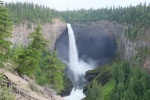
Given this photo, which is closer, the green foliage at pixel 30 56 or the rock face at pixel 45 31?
the green foliage at pixel 30 56

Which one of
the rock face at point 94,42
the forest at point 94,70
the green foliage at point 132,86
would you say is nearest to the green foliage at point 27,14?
the forest at point 94,70

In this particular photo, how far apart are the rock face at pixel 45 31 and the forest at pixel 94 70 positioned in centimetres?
240

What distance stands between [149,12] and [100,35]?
96.1 feet

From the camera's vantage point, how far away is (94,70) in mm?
99250

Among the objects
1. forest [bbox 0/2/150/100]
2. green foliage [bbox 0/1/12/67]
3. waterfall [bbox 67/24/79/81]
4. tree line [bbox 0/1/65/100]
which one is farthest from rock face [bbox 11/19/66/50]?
green foliage [bbox 0/1/12/67]

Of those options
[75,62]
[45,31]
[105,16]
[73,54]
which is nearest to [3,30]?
[75,62]

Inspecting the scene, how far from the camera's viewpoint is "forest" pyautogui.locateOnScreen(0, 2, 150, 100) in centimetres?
3369

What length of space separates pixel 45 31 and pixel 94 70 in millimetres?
31858

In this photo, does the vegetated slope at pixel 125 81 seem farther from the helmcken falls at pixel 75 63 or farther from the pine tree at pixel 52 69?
the pine tree at pixel 52 69

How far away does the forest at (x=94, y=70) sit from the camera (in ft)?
111

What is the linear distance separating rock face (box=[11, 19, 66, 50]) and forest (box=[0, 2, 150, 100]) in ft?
7.89

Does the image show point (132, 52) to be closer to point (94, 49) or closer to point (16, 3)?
point (94, 49)

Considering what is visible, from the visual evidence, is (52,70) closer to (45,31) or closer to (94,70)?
(94,70)

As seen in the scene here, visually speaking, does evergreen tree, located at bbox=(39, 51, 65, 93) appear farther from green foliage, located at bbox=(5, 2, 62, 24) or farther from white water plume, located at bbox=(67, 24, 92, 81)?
green foliage, located at bbox=(5, 2, 62, 24)
